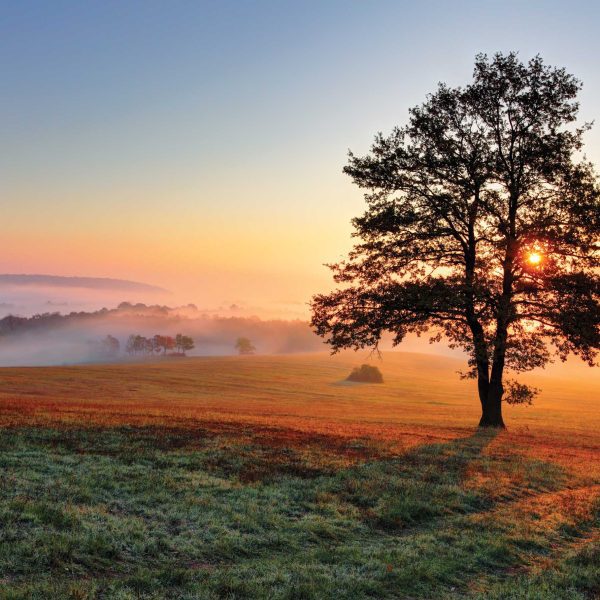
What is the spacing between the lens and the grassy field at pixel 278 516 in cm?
910

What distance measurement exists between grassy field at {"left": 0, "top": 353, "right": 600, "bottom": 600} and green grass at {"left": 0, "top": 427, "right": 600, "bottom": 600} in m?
0.04

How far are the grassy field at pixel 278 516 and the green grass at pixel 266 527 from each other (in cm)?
4

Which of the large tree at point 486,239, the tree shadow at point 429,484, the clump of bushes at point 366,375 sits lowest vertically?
the clump of bushes at point 366,375

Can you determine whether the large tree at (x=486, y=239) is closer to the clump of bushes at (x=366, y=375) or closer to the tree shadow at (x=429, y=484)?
the tree shadow at (x=429, y=484)

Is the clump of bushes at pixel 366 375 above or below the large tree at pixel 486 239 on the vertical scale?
below

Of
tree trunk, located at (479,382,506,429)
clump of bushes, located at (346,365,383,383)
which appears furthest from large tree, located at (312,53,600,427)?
clump of bushes, located at (346,365,383,383)

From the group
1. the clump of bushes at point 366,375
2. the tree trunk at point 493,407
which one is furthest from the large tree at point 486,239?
the clump of bushes at point 366,375

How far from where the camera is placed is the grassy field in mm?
9102

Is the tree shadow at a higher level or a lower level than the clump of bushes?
higher

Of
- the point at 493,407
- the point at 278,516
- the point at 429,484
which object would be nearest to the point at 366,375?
the point at 493,407

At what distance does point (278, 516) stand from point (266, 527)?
1.89 feet

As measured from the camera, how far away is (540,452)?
25062 mm

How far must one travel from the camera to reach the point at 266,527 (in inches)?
467

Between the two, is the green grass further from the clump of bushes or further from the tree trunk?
the clump of bushes
